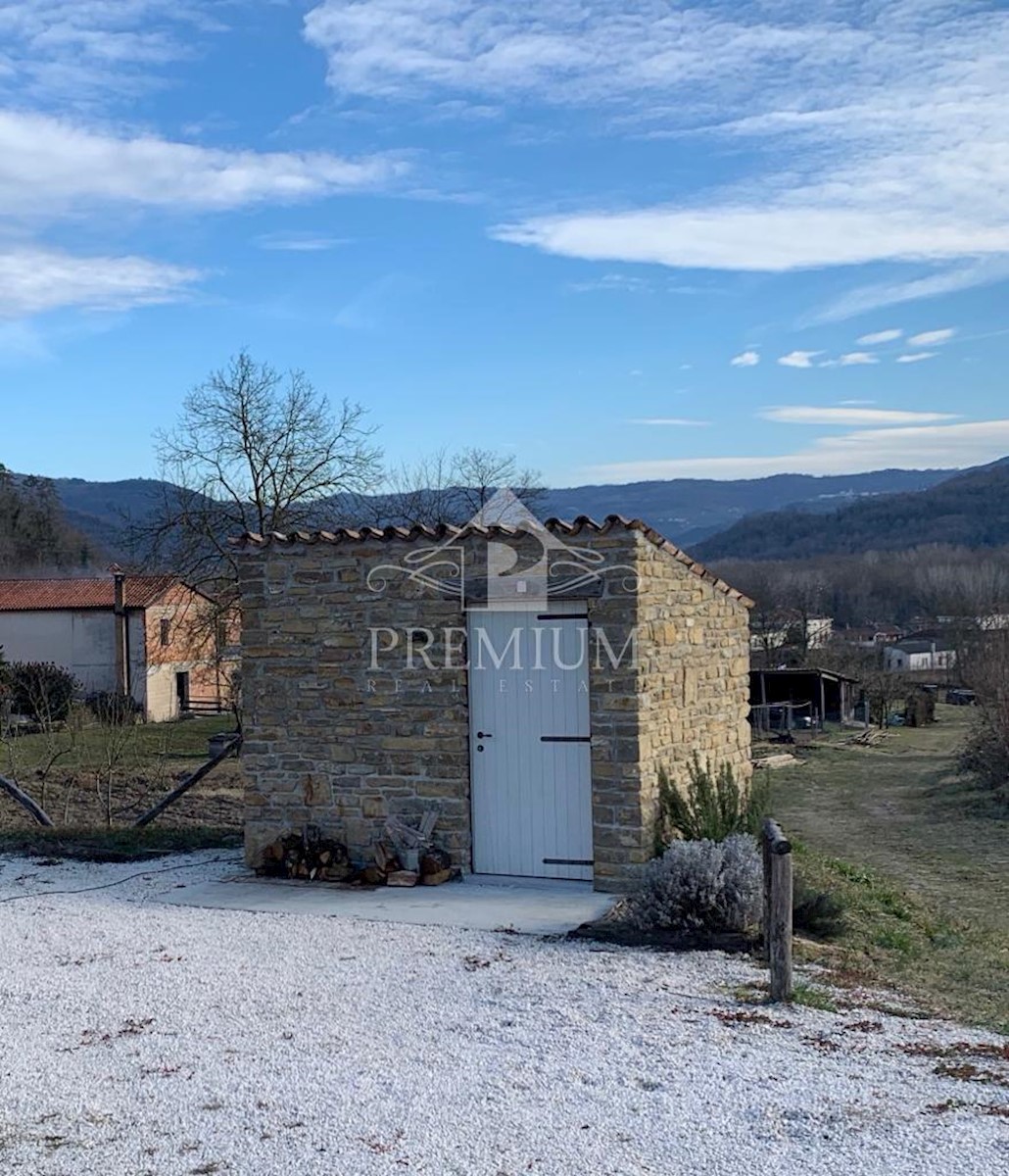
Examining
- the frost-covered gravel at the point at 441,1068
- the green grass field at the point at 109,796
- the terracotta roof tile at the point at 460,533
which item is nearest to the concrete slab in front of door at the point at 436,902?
the frost-covered gravel at the point at 441,1068

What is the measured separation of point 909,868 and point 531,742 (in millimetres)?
7593

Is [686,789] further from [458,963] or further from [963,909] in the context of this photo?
[963,909]

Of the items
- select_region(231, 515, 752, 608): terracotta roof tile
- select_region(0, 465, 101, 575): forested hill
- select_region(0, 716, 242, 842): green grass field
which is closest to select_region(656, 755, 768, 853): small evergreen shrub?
select_region(231, 515, 752, 608): terracotta roof tile

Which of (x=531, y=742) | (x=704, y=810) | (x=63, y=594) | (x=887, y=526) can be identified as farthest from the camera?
(x=887, y=526)

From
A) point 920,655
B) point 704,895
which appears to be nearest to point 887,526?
point 920,655

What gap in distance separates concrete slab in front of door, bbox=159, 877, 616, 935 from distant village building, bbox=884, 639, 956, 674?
149 ft

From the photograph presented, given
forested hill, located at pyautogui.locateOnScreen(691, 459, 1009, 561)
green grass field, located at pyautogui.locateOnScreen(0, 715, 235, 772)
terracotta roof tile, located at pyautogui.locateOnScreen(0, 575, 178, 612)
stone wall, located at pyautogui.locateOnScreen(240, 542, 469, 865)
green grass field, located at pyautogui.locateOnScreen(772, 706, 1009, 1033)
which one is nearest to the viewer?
green grass field, located at pyautogui.locateOnScreen(772, 706, 1009, 1033)

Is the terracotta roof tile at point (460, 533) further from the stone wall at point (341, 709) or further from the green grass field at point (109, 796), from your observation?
the green grass field at point (109, 796)

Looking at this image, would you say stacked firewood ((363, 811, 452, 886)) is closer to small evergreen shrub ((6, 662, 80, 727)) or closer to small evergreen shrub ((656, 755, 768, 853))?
small evergreen shrub ((656, 755, 768, 853))

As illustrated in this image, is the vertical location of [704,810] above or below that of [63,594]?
below

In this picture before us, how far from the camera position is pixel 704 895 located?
25.4 feet

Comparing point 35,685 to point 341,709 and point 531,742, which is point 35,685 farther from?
point 531,742

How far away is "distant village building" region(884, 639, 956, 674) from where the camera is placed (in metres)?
54.5

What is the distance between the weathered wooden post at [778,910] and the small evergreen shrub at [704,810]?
6.86ft
